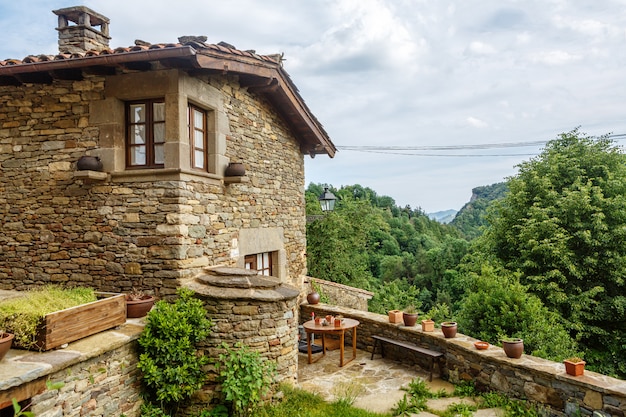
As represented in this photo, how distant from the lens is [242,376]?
16.5ft

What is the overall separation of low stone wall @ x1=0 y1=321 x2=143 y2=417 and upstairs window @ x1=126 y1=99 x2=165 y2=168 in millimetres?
2253

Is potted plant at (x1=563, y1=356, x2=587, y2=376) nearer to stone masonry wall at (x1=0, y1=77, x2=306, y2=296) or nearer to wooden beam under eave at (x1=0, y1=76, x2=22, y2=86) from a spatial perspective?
stone masonry wall at (x1=0, y1=77, x2=306, y2=296)

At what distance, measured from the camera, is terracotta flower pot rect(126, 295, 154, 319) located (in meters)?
5.25

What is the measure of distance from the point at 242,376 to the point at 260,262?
3.14 metres

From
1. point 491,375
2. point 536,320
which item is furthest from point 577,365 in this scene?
point 536,320

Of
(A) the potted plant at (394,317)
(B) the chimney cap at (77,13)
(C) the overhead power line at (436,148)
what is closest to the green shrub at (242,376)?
(A) the potted plant at (394,317)

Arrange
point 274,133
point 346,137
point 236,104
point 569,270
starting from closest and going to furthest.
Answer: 1. point 236,104
2. point 274,133
3. point 569,270
4. point 346,137

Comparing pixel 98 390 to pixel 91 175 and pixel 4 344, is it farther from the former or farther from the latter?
pixel 91 175

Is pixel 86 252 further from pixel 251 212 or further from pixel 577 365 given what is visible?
pixel 577 365

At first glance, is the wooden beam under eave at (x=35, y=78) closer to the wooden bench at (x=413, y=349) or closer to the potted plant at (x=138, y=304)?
the potted plant at (x=138, y=304)

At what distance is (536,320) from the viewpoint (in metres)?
7.32

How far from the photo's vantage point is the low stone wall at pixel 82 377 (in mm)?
3416

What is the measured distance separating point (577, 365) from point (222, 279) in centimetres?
449

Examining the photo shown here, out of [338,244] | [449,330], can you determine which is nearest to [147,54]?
[449,330]
